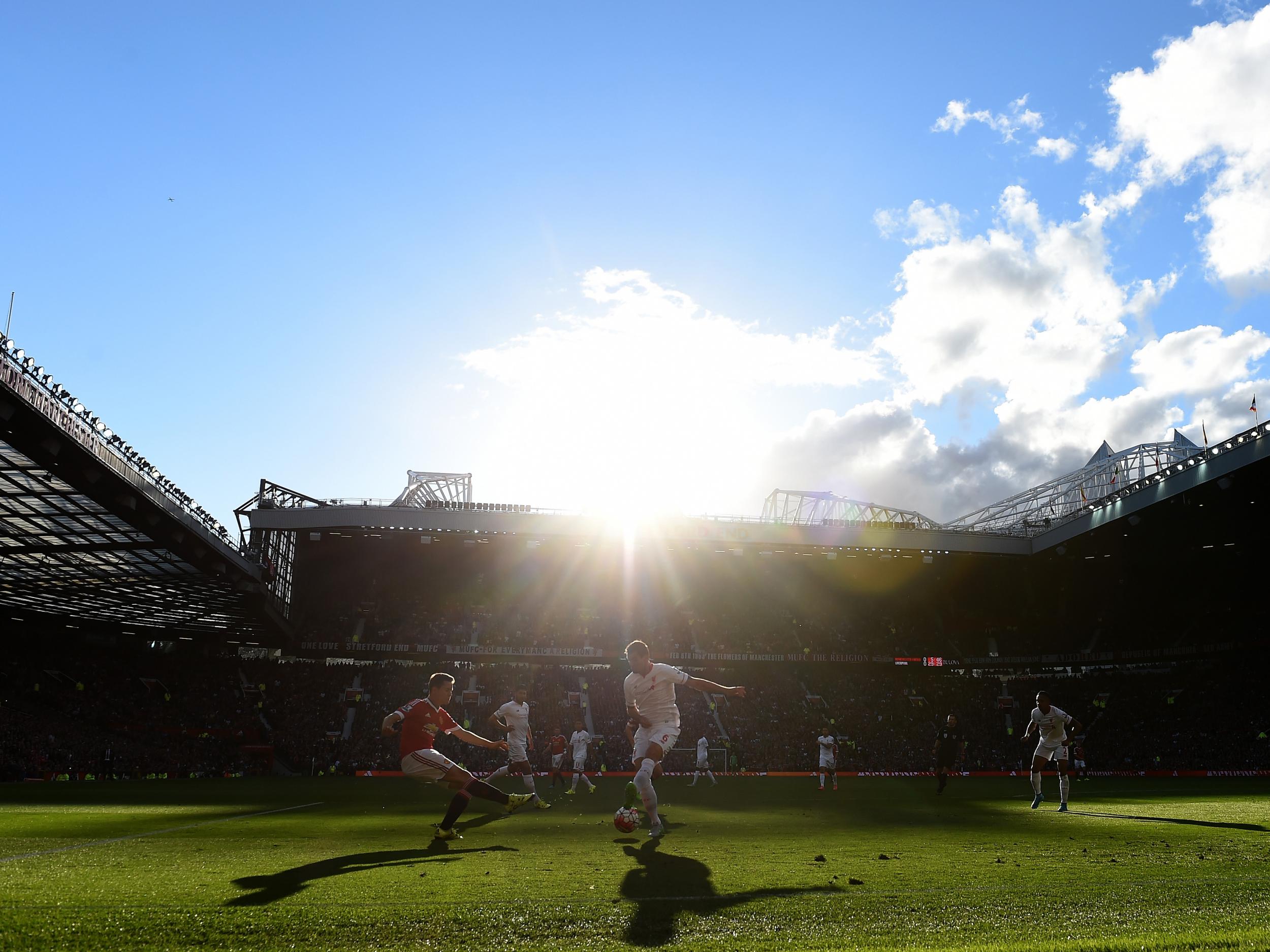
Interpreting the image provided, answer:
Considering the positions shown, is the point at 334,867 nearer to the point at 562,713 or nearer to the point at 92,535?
the point at 92,535

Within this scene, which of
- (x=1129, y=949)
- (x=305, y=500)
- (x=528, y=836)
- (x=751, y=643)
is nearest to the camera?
(x=1129, y=949)

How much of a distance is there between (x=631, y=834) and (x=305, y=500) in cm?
4307

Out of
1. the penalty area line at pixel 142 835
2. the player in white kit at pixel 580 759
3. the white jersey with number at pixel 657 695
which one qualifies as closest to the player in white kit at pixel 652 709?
the white jersey with number at pixel 657 695

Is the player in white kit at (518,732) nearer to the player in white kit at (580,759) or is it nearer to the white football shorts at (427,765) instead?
the player in white kit at (580,759)

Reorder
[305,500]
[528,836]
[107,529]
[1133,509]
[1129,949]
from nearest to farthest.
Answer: [1129,949] < [528,836] < [107,529] < [1133,509] < [305,500]

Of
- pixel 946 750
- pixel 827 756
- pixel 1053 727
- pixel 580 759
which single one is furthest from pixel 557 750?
pixel 1053 727

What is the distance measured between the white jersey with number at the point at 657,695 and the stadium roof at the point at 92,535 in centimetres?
1980

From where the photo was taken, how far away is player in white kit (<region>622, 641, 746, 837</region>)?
33.4 feet

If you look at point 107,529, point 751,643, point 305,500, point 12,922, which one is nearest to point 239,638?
point 305,500

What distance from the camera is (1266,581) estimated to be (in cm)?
5022

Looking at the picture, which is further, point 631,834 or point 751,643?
point 751,643

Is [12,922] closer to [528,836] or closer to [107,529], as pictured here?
[528,836]

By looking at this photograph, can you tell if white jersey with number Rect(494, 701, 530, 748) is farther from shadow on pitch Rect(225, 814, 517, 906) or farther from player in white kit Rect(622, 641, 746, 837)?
shadow on pitch Rect(225, 814, 517, 906)

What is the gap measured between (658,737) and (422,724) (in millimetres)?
2732
